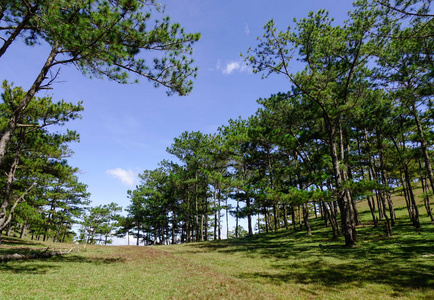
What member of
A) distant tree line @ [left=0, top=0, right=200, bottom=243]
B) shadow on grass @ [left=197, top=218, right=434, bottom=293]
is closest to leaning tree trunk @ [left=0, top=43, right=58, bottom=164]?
distant tree line @ [left=0, top=0, right=200, bottom=243]

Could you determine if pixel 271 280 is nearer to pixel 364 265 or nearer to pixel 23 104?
pixel 364 265

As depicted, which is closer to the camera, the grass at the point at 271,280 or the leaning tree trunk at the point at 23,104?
the grass at the point at 271,280

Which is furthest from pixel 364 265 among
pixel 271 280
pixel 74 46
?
pixel 74 46

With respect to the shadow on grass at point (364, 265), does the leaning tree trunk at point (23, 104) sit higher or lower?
higher

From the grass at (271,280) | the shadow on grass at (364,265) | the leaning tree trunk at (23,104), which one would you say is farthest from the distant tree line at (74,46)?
the shadow on grass at (364,265)

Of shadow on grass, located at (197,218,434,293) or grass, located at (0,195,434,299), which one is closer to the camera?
grass, located at (0,195,434,299)

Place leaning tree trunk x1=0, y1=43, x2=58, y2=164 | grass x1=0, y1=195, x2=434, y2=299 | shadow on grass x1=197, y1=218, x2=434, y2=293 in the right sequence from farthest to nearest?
leaning tree trunk x1=0, y1=43, x2=58, y2=164 → shadow on grass x1=197, y1=218, x2=434, y2=293 → grass x1=0, y1=195, x2=434, y2=299

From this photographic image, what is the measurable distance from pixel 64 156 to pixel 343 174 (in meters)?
27.7

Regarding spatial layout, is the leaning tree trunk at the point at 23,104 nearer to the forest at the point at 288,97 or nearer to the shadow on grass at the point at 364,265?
the forest at the point at 288,97

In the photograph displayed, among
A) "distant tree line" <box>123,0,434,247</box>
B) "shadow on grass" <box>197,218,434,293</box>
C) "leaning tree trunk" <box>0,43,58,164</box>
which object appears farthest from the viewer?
"distant tree line" <box>123,0,434,247</box>

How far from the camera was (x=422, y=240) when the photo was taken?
46.2 feet

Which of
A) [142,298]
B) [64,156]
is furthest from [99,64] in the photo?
[64,156]

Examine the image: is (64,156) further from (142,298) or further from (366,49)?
(366,49)

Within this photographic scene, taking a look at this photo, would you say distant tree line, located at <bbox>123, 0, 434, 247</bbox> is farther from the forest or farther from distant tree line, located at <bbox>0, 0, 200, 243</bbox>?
distant tree line, located at <bbox>0, 0, 200, 243</bbox>
